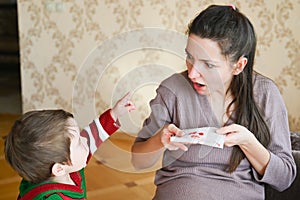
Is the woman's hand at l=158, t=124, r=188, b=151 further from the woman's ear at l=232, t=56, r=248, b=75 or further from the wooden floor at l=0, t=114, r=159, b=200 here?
the wooden floor at l=0, t=114, r=159, b=200

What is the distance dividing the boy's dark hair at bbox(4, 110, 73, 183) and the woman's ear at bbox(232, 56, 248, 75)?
50cm

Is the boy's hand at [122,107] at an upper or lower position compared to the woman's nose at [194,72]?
lower

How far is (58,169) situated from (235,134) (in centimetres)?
48

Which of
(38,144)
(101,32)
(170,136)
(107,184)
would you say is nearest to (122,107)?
(170,136)

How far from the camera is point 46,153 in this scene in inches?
47.5

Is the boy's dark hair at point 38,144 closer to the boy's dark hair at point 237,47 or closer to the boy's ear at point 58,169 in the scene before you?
the boy's ear at point 58,169

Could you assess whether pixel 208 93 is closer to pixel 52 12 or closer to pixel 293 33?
pixel 293 33

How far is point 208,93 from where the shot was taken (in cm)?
136

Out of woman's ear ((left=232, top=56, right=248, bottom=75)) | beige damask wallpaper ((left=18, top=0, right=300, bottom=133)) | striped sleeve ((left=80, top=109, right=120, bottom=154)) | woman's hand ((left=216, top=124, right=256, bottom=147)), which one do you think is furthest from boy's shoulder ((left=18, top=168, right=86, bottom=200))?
beige damask wallpaper ((left=18, top=0, right=300, bottom=133))

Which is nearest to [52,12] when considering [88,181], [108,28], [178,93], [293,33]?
[108,28]

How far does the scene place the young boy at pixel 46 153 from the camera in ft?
3.93

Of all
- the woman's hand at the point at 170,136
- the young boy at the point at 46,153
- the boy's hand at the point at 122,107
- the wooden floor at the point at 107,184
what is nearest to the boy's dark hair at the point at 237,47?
the woman's hand at the point at 170,136

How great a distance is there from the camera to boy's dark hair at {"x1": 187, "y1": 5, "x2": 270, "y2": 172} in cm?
127

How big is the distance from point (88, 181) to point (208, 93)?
1.44 meters
